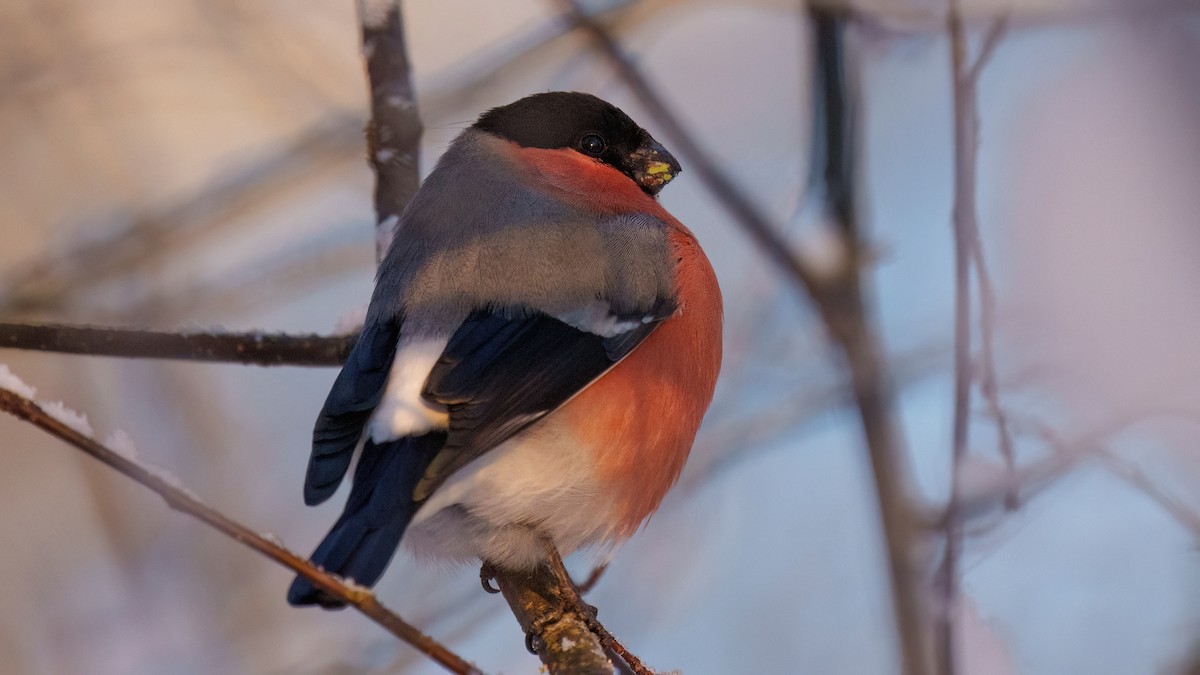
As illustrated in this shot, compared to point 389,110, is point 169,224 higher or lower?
higher

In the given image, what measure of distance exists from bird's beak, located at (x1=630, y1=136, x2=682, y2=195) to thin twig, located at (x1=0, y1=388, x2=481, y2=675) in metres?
1.56

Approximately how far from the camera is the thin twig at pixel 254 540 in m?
1.02

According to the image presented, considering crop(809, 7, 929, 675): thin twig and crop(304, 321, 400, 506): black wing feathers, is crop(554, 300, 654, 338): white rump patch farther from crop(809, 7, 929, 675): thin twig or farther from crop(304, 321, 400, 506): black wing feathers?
crop(809, 7, 929, 675): thin twig

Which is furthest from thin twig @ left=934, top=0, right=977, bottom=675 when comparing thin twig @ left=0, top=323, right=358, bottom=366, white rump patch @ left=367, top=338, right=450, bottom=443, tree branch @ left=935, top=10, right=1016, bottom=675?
A: thin twig @ left=0, top=323, right=358, bottom=366

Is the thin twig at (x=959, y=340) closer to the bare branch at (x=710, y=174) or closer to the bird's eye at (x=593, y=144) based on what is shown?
the bare branch at (x=710, y=174)

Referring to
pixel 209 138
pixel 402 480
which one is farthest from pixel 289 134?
pixel 402 480

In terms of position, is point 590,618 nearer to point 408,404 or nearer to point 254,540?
point 408,404

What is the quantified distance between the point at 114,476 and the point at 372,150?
4.31ft

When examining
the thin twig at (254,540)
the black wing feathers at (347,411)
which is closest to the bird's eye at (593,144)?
the black wing feathers at (347,411)

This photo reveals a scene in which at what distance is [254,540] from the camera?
3.35 feet

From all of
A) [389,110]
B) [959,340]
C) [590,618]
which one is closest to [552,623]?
[590,618]

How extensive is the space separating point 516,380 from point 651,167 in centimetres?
89

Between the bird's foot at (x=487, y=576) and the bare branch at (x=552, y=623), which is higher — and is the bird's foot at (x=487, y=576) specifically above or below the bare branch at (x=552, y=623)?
above

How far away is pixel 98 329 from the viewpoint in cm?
202
